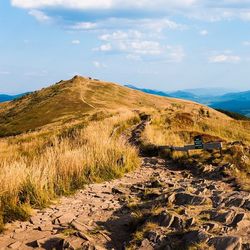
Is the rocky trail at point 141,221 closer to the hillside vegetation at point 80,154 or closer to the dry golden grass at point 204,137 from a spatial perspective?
the hillside vegetation at point 80,154

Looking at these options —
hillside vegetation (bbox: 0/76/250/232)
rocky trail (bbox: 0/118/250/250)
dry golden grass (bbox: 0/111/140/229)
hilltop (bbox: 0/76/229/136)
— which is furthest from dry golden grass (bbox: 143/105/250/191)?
hilltop (bbox: 0/76/229/136)

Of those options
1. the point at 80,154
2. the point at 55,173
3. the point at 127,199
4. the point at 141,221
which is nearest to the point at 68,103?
the point at 80,154

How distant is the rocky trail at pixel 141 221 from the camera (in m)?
6.69

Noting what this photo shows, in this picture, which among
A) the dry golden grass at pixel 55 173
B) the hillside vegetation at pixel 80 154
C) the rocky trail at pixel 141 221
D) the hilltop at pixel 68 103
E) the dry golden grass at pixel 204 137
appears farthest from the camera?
the hilltop at pixel 68 103

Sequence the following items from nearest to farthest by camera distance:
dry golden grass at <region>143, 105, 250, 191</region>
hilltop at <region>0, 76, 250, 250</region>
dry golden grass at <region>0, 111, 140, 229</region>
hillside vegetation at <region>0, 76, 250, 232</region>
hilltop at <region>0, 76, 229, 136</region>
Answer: hilltop at <region>0, 76, 250, 250</region>
dry golden grass at <region>0, 111, 140, 229</region>
hillside vegetation at <region>0, 76, 250, 232</region>
dry golden grass at <region>143, 105, 250, 191</region>
hilltop at <region>0, 76, 229, 136</region>

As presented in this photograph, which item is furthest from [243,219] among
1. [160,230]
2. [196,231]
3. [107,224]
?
[107,224]

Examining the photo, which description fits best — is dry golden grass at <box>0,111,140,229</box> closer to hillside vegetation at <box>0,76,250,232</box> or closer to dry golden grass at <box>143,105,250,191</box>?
hillside vegetation at <box>0,76,250,232</box>

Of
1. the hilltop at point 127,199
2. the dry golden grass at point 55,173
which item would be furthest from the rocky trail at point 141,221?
the dry golden grass at point 55,173

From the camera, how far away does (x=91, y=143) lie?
1459 centimetres

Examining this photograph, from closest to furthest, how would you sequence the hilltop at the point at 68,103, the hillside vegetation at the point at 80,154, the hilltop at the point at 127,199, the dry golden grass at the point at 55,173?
the hilltop at the point at 127,199, the dry golden grass at the point at 55,173, the hillside vegetation at the point at 80,154, the hilltop at the point at 68,103

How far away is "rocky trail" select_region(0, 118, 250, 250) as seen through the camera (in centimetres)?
669

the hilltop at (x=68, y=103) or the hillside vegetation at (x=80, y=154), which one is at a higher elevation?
the hilltop at (x=68, y=103)

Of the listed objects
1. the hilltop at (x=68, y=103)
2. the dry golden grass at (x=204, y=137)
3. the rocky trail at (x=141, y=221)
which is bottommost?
the rocky trail at (x=141, y=221)

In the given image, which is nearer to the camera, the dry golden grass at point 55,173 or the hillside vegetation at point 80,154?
the dry golden grass at point 55,173
